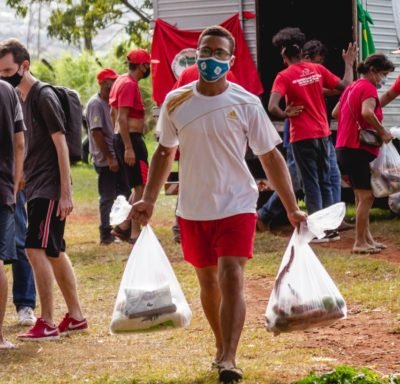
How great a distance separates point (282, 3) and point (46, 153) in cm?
841

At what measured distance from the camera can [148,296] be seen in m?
6.28

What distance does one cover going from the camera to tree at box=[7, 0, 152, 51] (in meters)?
25.9

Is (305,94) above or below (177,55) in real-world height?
below

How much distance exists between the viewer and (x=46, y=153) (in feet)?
25.7

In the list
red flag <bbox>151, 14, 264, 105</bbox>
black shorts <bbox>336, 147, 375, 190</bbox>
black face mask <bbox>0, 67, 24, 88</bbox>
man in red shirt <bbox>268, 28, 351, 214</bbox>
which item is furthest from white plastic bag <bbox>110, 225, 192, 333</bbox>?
red flag <bbox>151, 14, 264, 105</bbox>

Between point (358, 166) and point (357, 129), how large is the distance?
346 millimetres

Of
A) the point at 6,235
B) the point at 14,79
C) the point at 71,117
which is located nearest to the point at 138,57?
the point at 71,117

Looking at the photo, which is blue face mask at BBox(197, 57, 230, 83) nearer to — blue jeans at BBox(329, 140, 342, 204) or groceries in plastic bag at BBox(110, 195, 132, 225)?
groceries in plastic bag at BBox(110, 195, 132, 225)

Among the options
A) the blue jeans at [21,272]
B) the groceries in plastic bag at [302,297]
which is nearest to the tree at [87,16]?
the blue jeans at [21,272]

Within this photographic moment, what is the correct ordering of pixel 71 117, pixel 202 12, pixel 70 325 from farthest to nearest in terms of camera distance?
pixel 202 12, pixel 70 325, pixel 71 117

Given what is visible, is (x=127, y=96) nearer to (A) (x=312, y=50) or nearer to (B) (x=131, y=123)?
(B) (x=131, y=123)

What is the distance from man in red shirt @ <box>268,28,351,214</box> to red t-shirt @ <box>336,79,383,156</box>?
51cm

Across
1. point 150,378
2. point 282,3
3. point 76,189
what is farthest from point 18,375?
point 76,189

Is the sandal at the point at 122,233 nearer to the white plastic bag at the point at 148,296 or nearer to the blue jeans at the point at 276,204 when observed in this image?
the blue jeans at the point at 276,204
